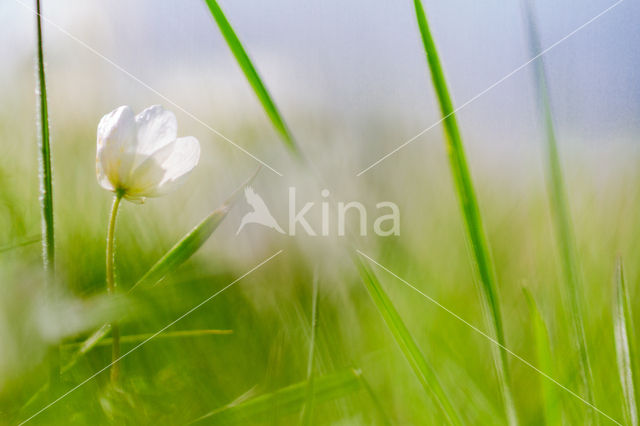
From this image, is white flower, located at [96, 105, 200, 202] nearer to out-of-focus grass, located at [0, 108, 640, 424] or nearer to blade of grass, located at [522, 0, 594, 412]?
out-of-focus grass, located at [0, 108, 640, 424]

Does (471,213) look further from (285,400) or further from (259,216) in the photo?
(259,216)

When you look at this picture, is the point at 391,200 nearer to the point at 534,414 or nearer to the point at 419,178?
the point at 419,178

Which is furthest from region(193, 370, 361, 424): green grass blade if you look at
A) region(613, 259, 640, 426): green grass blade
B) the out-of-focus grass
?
region(613, 259, 640, 426): green grass blade

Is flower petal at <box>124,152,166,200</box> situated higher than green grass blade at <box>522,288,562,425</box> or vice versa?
flower petal at <box>124,152,166,200</box>

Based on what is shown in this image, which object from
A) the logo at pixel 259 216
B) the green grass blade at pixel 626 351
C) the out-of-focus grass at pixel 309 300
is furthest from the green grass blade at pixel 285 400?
the logo at pixel 259 216

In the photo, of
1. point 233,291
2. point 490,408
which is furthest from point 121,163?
point 490,408
